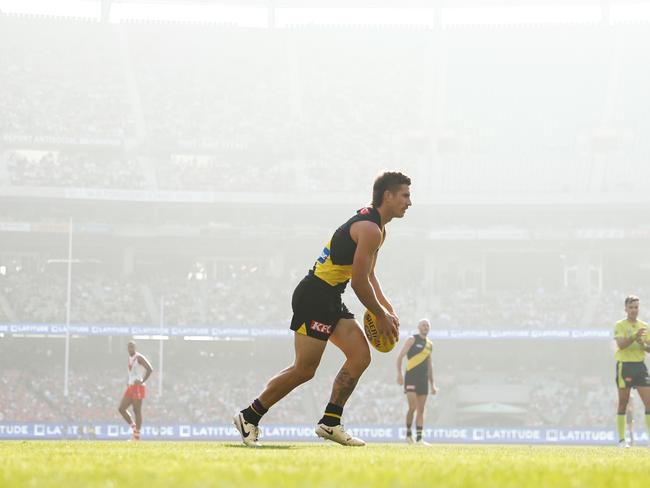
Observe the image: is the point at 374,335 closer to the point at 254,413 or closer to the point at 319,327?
the point at 319,327

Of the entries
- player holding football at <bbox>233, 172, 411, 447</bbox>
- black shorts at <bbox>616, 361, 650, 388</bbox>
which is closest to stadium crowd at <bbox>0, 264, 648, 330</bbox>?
black shorts at <bbox>616, 361, 650, 388</bbox>

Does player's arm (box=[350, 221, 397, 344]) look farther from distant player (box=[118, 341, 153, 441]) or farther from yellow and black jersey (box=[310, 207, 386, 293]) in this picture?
distant player (box=[118, 341, 153, 441])

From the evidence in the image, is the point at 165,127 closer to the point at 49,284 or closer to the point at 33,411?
the point at 49,284

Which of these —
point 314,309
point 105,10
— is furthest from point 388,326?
point 105,10

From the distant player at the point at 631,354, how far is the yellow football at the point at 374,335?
6798mm

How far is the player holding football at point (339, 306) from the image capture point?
9.73 meters

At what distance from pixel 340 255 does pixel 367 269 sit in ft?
1.45

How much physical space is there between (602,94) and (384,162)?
12.1 meters

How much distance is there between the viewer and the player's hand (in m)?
9.83

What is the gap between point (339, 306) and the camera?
10.2 metres

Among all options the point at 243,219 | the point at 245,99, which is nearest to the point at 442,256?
the point at 243,219

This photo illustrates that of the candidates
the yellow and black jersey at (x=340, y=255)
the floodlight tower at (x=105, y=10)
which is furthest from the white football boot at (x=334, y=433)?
the floodlight tower at (x=105, y=10)

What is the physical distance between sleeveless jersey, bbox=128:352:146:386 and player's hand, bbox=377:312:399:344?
14.3 m

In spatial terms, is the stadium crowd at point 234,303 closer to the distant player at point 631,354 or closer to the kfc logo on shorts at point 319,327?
the distant player at point 631,354
